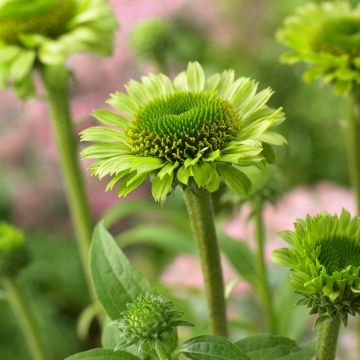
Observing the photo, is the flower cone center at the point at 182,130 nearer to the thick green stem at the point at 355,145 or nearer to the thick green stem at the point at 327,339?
the thick green stem at the point at 327,339

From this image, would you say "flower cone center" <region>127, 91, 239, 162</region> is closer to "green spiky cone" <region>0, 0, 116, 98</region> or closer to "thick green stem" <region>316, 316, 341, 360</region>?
"thick green stem" <region>316, 316, 341, 360</region>

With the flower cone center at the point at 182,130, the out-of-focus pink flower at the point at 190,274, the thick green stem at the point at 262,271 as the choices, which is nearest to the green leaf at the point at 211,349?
the flower cone center at the point at 182,130

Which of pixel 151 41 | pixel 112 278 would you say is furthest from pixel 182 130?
pixel 151 41

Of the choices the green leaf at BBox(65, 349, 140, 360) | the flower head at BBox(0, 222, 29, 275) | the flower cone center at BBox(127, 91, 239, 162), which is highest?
the flower cone center at BBox(127, 91, 239, 162)

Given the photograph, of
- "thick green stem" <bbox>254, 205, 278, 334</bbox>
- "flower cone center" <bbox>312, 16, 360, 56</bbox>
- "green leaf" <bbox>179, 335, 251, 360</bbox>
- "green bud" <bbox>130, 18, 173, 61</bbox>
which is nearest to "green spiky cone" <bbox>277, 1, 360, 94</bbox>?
"flower cone center" <bbox>312, 16, 360, 56</bbox>

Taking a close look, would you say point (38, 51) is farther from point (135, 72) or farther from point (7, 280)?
point (135, 72)

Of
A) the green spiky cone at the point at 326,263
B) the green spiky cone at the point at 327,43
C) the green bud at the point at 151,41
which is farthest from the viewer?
the green bud at the point at 151,41
